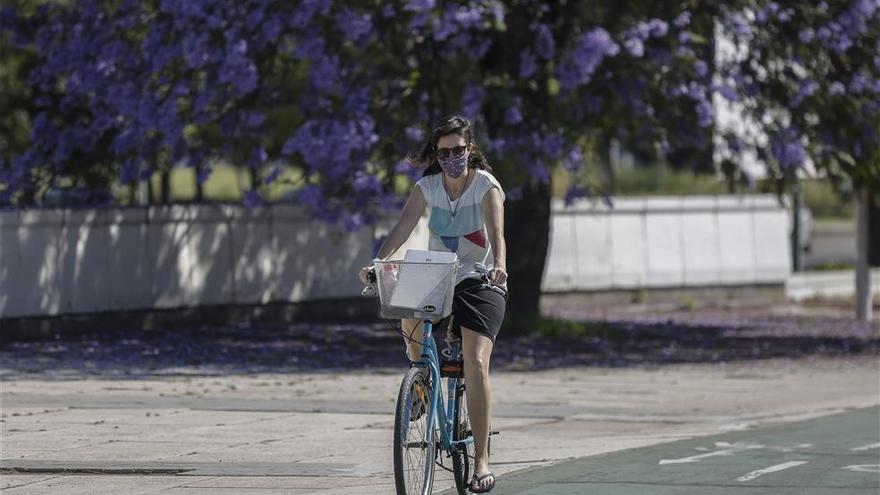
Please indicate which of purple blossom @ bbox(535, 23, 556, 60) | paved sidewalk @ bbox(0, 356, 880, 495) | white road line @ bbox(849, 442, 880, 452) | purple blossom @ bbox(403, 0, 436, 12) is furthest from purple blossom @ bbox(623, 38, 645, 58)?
white road line @ bbox(849, 442, 880, 452)

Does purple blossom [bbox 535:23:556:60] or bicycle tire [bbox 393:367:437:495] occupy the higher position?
purple blossom [bbox 535:23:556:60]

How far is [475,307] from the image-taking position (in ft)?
25.6

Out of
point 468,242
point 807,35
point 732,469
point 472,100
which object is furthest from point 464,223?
point 807,35

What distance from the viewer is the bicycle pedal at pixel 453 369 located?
793 centimetres

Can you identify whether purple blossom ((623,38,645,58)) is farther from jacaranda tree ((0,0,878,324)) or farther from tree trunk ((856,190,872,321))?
tree trunk ((856,190,872,321))

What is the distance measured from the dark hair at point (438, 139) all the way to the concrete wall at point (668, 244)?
1629cm

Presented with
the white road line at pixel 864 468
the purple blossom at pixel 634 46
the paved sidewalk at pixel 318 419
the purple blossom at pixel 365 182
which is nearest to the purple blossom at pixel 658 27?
the purple blossom at pixel 634 46

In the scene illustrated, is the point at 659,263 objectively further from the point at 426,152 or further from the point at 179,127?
the point at 426,152

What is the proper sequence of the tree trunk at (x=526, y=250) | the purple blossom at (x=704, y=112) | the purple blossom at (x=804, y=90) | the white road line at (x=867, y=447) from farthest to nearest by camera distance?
1. the tree trunk at (x=526, y=250)
2. the purple blossom at (x=804, y=90)
3. the purple blossom at (x=704, y=112)
4. the white road line at (x=867, y=447)

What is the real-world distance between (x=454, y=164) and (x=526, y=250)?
11307 millimetres

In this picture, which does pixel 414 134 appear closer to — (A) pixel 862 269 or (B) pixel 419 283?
(A) pixel 862 269

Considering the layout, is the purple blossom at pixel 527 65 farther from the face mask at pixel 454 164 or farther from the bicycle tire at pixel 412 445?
the bicycle tire at pixel 412 445

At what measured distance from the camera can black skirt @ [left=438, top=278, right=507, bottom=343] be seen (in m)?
7.79

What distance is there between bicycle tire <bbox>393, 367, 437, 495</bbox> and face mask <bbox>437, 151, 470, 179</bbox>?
91cm
